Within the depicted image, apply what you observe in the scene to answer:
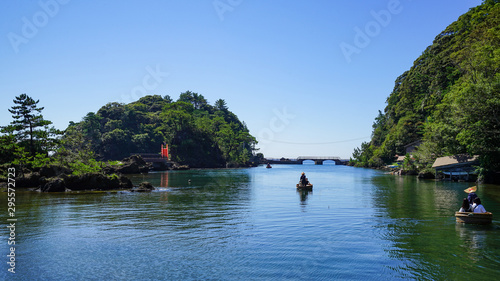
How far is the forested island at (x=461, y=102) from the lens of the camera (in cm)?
4056

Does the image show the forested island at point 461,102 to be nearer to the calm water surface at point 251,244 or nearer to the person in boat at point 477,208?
the calm water surface at point 251,244

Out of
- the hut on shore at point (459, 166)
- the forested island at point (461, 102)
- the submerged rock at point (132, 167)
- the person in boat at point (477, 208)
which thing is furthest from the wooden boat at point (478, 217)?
the submerged rock at point (132, 167)

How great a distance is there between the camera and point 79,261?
13.7 m

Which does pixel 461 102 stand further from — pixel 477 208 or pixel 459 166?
pixel 477 208

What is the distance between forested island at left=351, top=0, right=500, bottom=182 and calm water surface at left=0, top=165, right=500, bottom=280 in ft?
56.5

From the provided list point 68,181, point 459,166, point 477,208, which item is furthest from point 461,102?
point 68,181

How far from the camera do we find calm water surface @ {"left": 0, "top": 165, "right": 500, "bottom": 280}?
1238 centimetres

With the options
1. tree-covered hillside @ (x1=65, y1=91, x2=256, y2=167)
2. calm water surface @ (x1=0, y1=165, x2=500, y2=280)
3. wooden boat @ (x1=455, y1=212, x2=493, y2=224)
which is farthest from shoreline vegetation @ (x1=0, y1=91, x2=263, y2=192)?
wooden boat @ (x1=455, y1=212, x2=493, y2=224)

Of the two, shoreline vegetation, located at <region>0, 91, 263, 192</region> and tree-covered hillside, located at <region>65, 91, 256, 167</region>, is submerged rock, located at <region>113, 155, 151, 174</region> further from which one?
tree-covered hillside, located at <region>65, 91, 256, 167</region>

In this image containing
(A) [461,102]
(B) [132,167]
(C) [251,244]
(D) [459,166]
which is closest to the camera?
(C) [251,244]

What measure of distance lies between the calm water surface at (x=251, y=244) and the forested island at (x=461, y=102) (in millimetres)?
17227

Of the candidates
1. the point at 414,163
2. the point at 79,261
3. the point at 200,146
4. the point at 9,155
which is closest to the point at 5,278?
the point at 79,261

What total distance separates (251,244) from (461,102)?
38.0 m

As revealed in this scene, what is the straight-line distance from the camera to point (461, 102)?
4234cm
